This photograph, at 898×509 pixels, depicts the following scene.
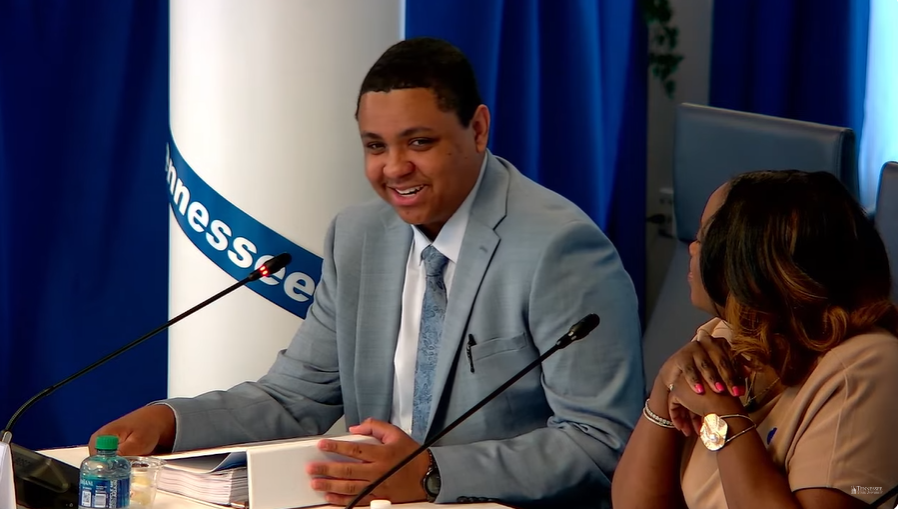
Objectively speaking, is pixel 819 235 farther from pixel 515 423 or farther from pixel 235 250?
pixel 235 250

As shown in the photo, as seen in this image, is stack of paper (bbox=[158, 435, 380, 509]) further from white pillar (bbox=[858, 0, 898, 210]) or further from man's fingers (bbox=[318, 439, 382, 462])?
white pillar (bbox=[858, 0, 898, 210])

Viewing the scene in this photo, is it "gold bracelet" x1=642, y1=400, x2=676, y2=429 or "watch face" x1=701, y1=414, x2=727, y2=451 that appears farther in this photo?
"gold bracelet" x1=642, y1=400, x2=676, y2=429

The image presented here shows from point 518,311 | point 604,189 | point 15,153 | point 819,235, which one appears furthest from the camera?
point 604,189

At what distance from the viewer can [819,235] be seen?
157 centimetres

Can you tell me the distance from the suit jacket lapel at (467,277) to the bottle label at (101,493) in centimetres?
65

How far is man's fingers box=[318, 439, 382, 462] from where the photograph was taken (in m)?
1.76

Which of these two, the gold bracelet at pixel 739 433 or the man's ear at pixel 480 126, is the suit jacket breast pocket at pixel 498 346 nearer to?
the man's ear at pixel 480 126

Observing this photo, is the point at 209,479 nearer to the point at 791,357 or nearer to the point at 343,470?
the point at 343,470

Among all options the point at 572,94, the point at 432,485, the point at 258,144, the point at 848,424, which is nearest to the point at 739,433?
the point at 848,424

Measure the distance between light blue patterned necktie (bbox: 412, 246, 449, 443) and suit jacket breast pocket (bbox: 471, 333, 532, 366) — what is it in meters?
0.10

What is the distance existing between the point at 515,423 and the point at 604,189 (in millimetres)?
1583

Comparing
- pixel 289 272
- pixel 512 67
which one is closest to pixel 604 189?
pixel 512 67

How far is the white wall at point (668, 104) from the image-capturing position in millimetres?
3816

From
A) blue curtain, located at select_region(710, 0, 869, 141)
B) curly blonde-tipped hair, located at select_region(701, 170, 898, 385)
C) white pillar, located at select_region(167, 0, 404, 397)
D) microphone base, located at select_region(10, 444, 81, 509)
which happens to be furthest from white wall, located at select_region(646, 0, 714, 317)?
microphone base, located at select_region(10, 444, 81, 509)
